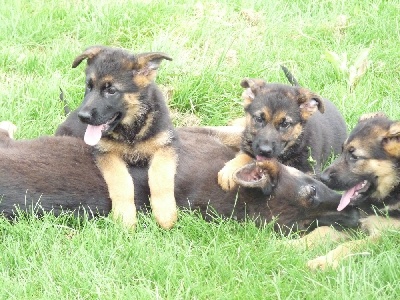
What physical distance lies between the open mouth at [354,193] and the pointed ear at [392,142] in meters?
0.33

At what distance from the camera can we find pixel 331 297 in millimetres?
4664

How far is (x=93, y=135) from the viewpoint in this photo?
19.9 ft

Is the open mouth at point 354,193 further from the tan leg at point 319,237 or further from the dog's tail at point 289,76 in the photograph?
the dog's tail at point 289,76

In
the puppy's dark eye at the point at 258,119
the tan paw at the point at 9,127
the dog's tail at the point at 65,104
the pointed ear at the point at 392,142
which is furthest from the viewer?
the dog's tail at the point at 65,104

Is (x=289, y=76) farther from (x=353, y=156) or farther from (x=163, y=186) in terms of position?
(x=163, y=186)

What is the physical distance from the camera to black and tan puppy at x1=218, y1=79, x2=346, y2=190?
6.41 m

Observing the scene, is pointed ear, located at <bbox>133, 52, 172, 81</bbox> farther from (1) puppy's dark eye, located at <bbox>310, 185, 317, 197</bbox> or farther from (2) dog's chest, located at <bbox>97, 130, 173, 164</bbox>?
(1) puppy's dark eye, located at <bbox>310, 185, 317, 197</bbox>

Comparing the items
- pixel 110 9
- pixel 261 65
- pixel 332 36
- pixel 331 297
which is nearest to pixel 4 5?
pixel 110 9

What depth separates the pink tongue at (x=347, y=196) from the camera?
6020 millimetres

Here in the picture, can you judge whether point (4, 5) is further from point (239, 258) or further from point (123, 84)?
point (239, 258)

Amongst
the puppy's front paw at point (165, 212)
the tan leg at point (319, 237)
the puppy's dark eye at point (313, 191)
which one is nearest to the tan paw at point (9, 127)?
the puppy's front paw at point (165, 212)

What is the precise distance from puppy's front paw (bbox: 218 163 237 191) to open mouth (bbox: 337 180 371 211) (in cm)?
Result: 92

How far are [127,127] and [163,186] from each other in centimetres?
67

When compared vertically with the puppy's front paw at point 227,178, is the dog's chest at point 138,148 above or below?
above
